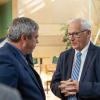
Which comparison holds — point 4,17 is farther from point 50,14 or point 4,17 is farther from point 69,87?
point 69,87

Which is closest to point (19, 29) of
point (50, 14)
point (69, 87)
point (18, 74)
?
point (18, 74)

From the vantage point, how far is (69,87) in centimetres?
212

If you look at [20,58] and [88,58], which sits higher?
[20,58]

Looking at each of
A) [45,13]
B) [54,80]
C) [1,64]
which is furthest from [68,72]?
[45,13]

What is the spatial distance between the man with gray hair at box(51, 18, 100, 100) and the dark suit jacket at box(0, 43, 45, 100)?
0.47m

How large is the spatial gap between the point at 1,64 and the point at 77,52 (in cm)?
92

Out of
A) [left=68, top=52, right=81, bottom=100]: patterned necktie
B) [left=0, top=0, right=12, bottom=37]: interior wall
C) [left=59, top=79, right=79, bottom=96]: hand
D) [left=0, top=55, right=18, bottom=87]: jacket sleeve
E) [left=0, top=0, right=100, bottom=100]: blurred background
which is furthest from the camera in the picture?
[left=0, top=0, right=12, bottom=37]: interior wall

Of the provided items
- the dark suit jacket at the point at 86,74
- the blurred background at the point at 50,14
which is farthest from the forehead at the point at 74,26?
the blurred background at the point at 50,14

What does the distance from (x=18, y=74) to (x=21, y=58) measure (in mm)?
138

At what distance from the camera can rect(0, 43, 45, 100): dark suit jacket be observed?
4.79 ft

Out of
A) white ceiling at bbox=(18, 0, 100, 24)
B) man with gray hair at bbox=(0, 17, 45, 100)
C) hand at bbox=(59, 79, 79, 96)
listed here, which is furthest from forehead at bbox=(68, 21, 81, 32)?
white ceiling at bbox=(18, 0, 100, 24)

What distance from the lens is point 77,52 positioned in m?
2.28

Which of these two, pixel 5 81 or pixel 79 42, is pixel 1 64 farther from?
pixel 79 42

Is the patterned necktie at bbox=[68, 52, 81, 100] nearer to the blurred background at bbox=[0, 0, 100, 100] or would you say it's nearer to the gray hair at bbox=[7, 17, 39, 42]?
the gray hair at bbox=[7, 17, 39, 42]
